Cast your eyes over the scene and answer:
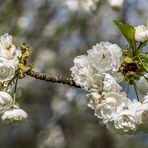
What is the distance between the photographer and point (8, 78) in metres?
1.31

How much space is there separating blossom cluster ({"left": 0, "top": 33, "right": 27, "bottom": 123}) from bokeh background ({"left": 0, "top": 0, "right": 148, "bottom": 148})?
2438 millimetres

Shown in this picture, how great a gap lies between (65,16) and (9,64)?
9.06 feet

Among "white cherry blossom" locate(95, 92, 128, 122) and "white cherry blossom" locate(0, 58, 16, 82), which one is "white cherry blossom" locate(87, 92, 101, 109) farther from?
"white cherry blossom" locate(0, 58, 16, 82)

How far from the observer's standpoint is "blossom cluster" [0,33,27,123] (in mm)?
1311

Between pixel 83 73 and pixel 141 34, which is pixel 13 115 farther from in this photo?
pixel 141 34

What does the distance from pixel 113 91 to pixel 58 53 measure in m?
2.87

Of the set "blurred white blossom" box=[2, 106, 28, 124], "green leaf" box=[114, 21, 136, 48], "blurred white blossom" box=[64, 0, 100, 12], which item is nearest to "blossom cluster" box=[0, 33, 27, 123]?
"blurred white blossom" box=[2, 106, 28, 124]

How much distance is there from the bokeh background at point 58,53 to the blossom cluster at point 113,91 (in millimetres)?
2516

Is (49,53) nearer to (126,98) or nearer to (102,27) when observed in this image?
(102,27)

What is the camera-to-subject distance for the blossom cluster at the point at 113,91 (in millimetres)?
1253

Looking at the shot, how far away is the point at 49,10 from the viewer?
4059 mm

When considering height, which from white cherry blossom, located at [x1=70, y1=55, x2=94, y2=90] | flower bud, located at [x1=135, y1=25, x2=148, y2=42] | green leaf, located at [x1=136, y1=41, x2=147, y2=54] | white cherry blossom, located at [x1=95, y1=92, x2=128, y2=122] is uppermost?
flower bud, located at [x1=135, y1=25, x2=148, y2=42]

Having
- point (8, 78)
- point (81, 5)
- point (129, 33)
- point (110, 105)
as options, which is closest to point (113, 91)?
point (110, 105)

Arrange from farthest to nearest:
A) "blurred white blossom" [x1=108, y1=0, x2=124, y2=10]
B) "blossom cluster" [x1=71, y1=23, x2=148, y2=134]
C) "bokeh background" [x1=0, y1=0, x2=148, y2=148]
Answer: "bokeh background" [x1=0, y1=0, x2=148, y2=148] < "blurred white blossom" [x1=108, y1=0, x2=124, y2=10] < "blossom cluster" [x1=71, y1=23, x2=148, y2=134]
